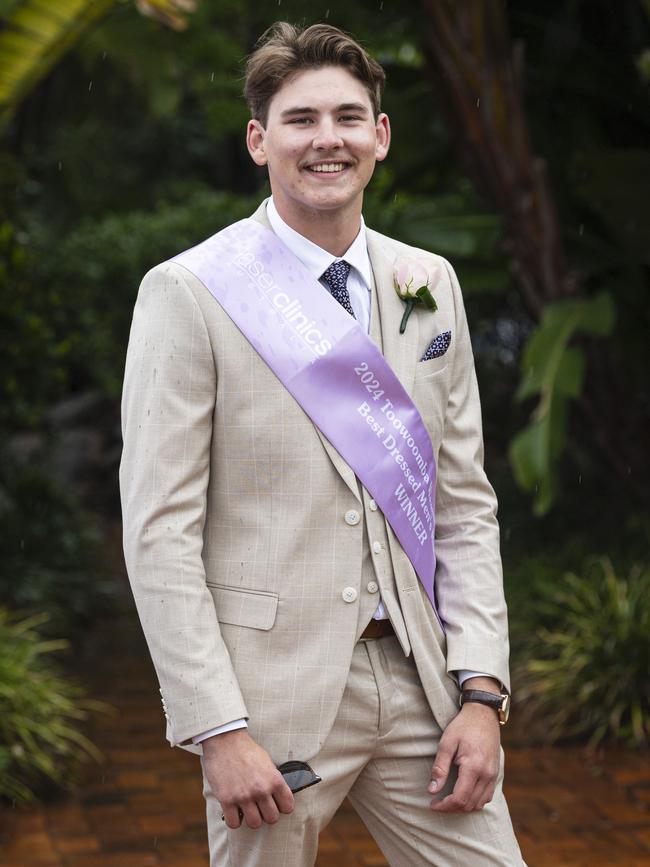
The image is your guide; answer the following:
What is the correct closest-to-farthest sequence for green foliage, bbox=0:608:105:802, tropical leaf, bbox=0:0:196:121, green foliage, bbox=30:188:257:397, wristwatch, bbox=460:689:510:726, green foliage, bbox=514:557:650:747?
wristwatch, bbox=460:689:510:726 < green foliage, bbox=0:608:105:802 < green foliage, bbox=514:557:650:747 < tropical leaf, bbox=0:0:196:121 < green foliage, bbox=30:188:257:397

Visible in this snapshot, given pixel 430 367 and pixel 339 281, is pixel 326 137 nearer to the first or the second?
pixel 339 281

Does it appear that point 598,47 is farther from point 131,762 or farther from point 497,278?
point 131,762

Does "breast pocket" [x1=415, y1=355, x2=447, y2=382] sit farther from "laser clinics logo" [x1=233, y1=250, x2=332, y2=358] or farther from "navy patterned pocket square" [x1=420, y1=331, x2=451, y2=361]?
"laser clinics logo" [x1=233, y1=250, x2=332, y2=358]

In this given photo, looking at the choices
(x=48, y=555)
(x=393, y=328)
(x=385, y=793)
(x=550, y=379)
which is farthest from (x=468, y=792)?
(x=48, y=555)

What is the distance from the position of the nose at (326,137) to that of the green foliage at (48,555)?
16.0ft

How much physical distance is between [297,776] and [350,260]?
95cm

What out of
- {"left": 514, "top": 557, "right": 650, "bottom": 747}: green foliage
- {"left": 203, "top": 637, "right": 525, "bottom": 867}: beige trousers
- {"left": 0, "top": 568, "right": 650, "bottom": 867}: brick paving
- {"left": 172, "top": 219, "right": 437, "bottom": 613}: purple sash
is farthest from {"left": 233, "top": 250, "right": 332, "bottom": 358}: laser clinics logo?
{"left": 514, "top": 557, "right": 650, "bottom": 747}: green foliage

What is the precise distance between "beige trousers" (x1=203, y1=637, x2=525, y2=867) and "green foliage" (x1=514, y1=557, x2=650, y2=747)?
3.07 m

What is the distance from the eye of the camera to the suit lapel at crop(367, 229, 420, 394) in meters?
2.35

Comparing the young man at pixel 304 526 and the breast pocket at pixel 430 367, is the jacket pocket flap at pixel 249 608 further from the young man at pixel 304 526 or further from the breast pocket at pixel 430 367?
the breast pocket at pixel 430 367

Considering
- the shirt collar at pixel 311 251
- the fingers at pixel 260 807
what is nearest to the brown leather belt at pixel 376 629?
the fingers at pixel 260 807

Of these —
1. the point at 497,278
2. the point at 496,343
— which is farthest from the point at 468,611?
the point at 496,343

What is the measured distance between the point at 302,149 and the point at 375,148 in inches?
6.7

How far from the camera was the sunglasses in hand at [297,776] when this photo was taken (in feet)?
6.97
